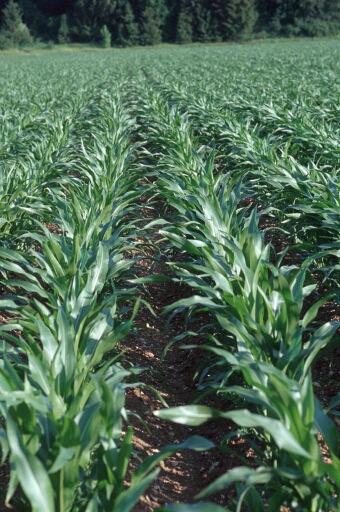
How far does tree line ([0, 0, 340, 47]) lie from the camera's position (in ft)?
166

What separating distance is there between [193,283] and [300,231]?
1648mm

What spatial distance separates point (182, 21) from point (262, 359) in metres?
52.3

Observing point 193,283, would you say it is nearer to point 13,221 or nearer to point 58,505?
point 58,505

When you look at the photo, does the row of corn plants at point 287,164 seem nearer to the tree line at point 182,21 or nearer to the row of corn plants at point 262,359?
the row of corn plants at point 262,359

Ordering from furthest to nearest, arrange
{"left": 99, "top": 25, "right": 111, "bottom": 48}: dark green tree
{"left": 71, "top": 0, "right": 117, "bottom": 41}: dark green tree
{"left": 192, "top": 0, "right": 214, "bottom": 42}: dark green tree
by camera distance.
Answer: {"left": 71, "top": 0, "right": 117, "bottom": 41}: dark green tree < {"left": 192, "top": 0, "right": 214, "bottom": 42}: dark green tree < {"left": 99, "top": 25, "right": 111, "bottom": 48}: dark green tree

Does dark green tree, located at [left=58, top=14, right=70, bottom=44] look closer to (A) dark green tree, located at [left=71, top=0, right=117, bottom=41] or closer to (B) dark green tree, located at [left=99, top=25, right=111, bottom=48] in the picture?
(A) dark green tree, located at [left=71, top=0, right=117, bottom=41]

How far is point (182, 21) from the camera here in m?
51.6

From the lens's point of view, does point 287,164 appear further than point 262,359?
Yes

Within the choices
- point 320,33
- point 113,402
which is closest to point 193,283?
point 113,402

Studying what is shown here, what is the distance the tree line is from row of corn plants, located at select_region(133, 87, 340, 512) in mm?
47575

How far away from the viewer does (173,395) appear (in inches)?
130

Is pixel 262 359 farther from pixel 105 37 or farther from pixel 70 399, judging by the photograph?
pixel 105 37

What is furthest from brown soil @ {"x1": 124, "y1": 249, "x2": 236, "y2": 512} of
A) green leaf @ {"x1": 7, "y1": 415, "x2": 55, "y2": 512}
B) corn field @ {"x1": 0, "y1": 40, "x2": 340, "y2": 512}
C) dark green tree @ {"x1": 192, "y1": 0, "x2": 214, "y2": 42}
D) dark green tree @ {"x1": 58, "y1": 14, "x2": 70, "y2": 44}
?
dark green tree @ {"x1": 58, "y1": 14, "x2": 70, "y2": 44}

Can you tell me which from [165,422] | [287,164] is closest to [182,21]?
[287,164]
